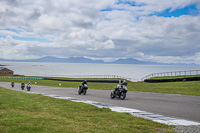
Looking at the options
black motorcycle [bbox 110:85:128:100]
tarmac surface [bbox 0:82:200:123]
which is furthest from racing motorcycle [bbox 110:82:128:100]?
tarmac surface [bbox 0:82:200:123]

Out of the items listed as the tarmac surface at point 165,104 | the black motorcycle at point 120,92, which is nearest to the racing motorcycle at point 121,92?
the black motorcycle at point 120,92

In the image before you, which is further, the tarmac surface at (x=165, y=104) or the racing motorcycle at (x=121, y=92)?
the racing motorcycle at (x=121, y=92)

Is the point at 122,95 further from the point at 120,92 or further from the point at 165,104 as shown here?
the point at 165,104

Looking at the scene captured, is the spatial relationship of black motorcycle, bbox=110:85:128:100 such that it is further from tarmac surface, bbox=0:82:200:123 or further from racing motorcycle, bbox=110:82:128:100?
tarmac surface, bbox=0:82:200:123

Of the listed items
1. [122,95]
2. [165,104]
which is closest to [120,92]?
[122,95]

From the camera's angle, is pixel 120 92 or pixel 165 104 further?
pixel 120 92

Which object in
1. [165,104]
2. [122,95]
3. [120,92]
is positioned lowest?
[165,104]

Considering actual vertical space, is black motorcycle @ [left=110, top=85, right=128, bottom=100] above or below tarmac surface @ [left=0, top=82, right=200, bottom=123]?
above

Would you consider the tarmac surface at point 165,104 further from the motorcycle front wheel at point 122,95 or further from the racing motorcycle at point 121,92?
the racing motorcycle at point 121,92

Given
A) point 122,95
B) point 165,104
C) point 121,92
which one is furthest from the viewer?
point 121,92

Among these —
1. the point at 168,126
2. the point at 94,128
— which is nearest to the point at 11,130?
the point at 94,128

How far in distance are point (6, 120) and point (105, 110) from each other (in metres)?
5.09

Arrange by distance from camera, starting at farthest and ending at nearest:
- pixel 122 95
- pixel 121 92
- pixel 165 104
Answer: pixel 121 92, pixel 122 95, pixel 165 104

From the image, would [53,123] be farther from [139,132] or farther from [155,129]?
[155,129]
